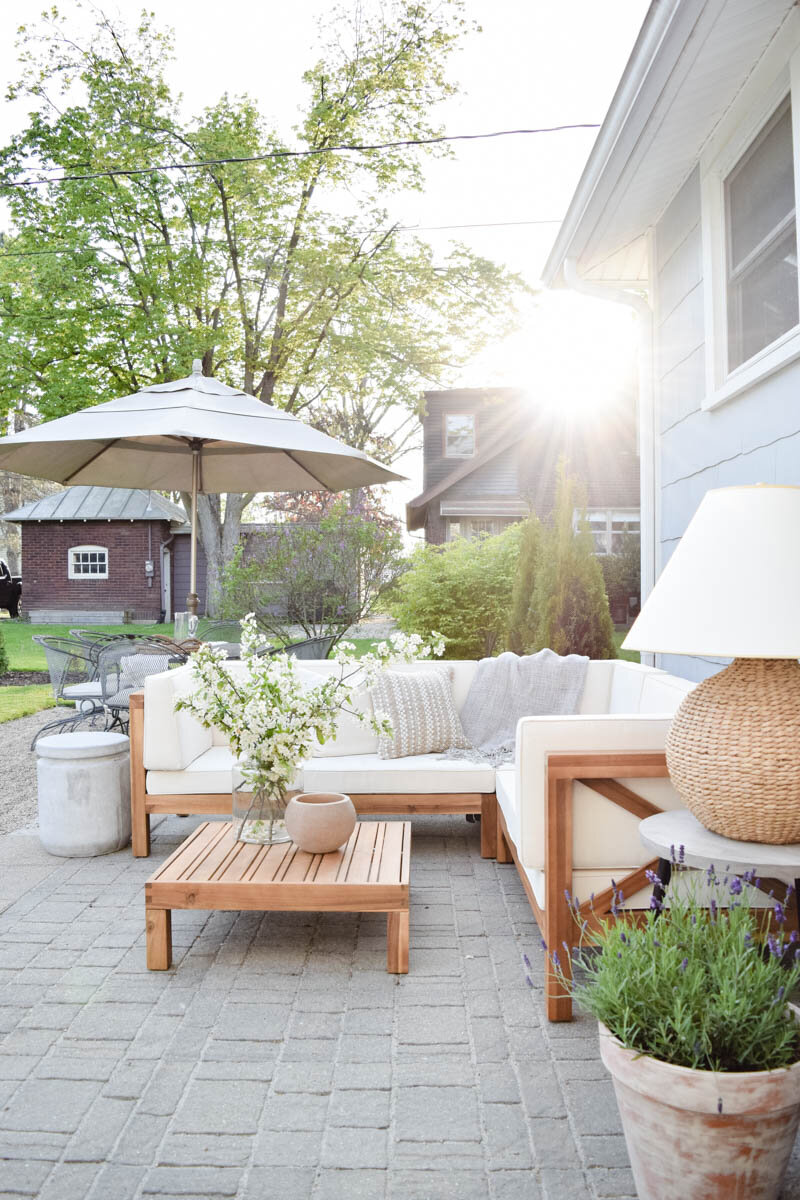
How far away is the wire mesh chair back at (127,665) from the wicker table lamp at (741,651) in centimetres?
443

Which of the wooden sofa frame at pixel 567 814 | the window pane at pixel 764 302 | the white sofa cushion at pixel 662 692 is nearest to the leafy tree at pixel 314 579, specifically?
the white sofa cushion at pixel 662 692

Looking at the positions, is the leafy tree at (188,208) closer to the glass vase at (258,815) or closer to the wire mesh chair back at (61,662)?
the wire mesh chair back at (61,662)

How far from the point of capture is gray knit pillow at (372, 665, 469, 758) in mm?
4602

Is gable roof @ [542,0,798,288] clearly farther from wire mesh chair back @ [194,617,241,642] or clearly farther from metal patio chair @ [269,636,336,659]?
wire mesh chair back @ [194,617,241,642]

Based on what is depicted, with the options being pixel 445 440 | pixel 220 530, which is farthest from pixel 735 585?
pixel 445 440

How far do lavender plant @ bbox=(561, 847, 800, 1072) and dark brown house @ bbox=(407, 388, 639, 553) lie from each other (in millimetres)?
15199

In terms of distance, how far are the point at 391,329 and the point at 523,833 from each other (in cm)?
1154

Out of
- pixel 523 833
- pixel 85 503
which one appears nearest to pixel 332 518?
pixel 523 833

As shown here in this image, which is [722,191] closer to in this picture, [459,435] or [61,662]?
[61,662]

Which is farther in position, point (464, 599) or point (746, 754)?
point (464, 599)

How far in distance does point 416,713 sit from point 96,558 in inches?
705

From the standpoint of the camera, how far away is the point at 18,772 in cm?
646

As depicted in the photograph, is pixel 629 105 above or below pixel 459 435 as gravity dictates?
below

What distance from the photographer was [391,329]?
13500 mm
